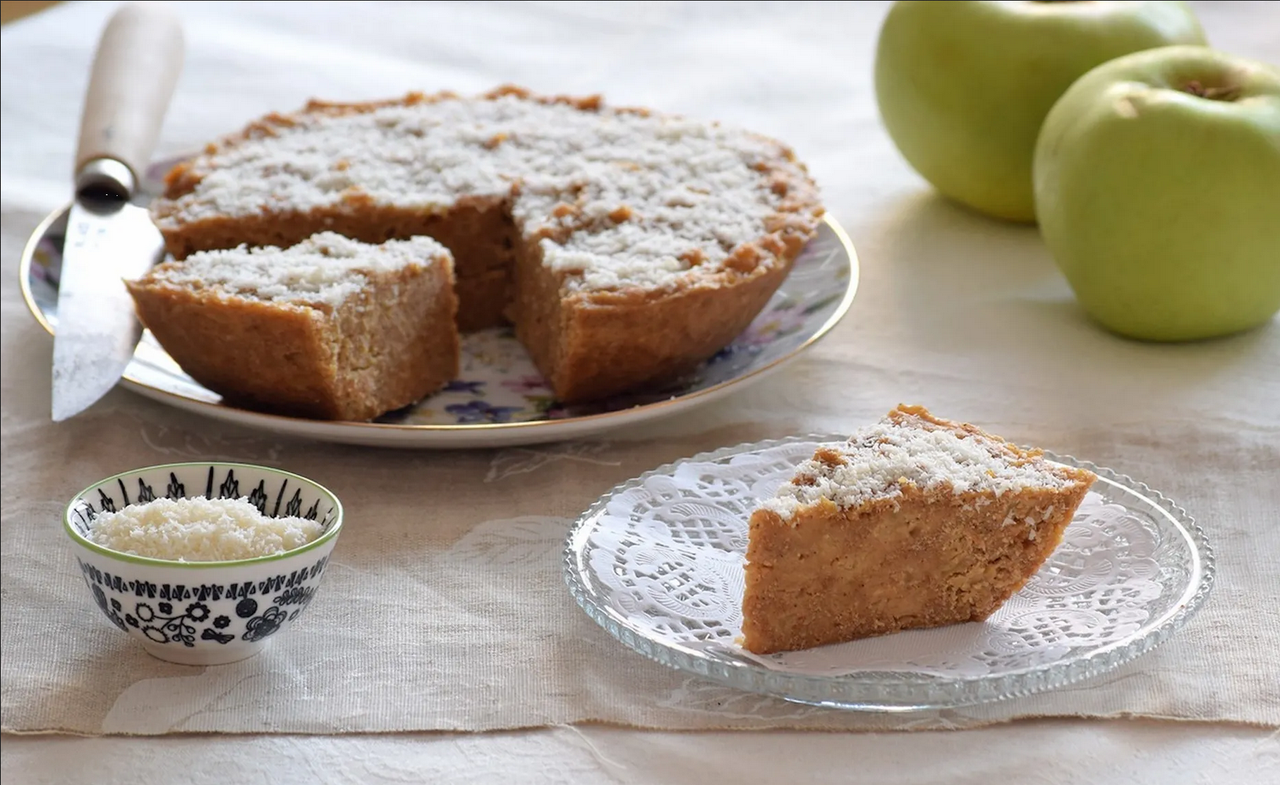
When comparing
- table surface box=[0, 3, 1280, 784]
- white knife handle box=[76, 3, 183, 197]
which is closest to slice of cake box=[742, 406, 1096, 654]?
table surface box=[0, 3, 1280, 784]

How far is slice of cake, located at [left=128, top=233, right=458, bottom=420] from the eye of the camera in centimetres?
198

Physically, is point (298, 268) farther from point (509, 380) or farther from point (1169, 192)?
point (1169, 192)

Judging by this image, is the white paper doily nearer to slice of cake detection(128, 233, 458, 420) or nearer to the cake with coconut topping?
the cake with coconut topping

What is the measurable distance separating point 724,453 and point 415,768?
2.10ft

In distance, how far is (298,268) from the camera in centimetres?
207

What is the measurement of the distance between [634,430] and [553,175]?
1.84ft

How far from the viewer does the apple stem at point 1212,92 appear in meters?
2.45

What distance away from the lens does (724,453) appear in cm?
189

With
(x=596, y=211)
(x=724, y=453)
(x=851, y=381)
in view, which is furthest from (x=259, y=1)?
(x=724, y=453)

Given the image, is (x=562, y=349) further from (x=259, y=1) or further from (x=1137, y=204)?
(x=259, y=1)

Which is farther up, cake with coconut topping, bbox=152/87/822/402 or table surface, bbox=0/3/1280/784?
cake with coconut topping, bbox=152/87/822/402

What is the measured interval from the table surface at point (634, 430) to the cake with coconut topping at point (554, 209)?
0.62 feet

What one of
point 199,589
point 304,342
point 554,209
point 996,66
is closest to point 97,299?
point 304,342

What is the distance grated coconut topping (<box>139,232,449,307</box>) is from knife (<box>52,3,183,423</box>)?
0.43 feet
